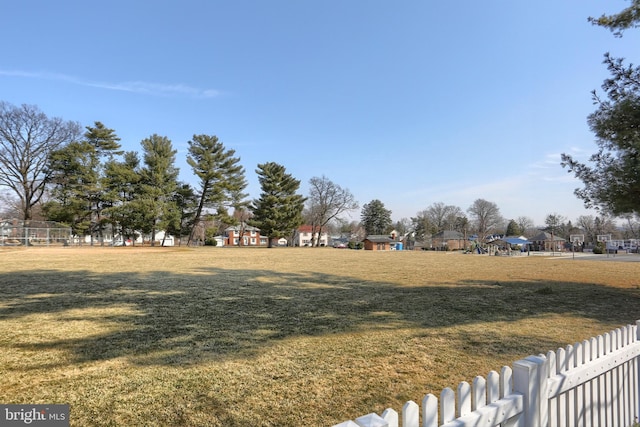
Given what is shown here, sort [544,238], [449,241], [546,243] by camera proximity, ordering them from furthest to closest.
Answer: [544,238], [449,241], [546,243]

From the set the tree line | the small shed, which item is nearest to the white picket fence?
the tree line

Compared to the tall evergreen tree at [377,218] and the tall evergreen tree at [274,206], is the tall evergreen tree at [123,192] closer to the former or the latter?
the tall evergreen tree at [274,206]

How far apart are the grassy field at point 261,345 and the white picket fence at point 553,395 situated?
47.0 inches

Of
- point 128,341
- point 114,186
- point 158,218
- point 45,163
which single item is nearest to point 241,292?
point 128,341

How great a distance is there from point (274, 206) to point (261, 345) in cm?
4097

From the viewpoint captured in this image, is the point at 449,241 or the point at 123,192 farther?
the point at 449,241

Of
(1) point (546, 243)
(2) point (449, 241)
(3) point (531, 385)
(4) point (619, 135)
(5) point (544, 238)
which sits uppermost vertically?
(4) point (619, 135)

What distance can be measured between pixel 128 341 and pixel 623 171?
9.98 metres

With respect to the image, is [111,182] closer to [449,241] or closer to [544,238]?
[449,241]

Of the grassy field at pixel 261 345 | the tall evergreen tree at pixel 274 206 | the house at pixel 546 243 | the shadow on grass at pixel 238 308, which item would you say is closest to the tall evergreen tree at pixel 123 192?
the tall evergreen tree at pixel 274 206

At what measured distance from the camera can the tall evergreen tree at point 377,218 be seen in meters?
77.4

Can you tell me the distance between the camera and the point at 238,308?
22.2 feet

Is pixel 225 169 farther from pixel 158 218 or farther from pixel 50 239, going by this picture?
pixel 50 239

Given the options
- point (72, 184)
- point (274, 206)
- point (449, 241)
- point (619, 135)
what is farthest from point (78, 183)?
point (449, 241)
